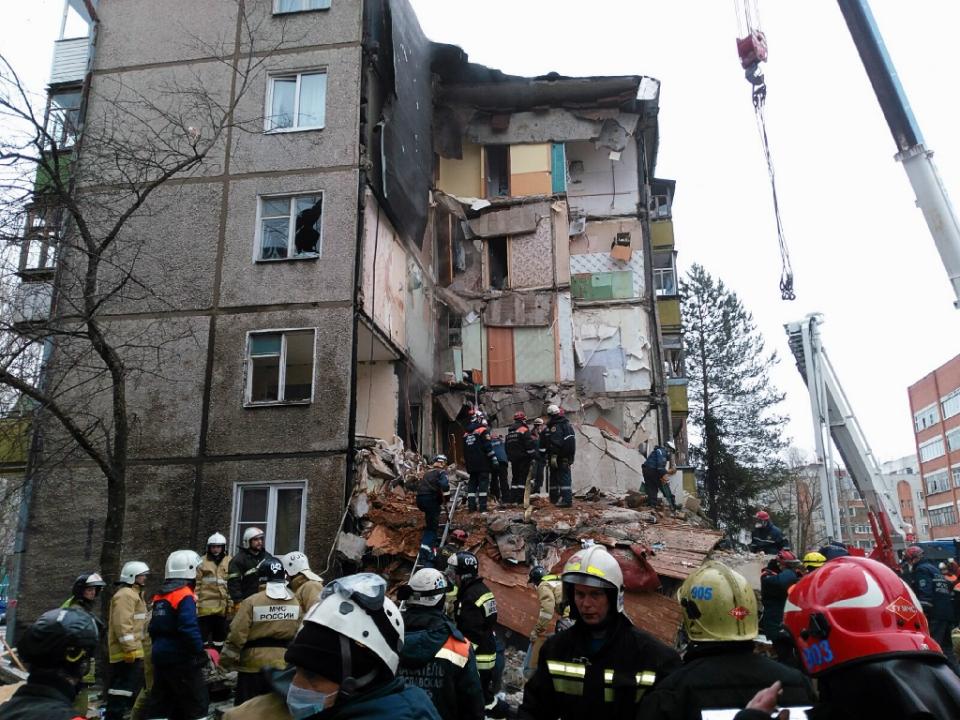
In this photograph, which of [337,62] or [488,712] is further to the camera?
[337,62]

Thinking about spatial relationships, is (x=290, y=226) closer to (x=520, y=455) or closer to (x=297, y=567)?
(x=520, y=455)

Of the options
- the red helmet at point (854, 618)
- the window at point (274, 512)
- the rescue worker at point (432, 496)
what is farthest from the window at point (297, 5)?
the red helmet at point (854, 618)

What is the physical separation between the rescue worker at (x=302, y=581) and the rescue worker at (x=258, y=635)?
1.66ft

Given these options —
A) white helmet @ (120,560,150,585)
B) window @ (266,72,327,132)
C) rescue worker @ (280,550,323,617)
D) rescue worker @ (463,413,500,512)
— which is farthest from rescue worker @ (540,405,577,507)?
window @ (266,72,327,132)

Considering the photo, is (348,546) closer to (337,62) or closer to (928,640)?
(337,62)

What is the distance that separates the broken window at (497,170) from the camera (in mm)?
Result: 22734

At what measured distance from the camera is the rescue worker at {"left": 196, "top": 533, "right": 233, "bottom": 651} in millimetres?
8922

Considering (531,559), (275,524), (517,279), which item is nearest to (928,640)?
(531,559)

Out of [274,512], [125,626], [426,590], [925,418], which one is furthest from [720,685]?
[925,418]

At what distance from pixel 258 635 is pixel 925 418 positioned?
6349 cm

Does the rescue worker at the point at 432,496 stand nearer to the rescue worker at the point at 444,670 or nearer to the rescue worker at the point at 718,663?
the rescue worker at the point at 444,670

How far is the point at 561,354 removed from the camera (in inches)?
808

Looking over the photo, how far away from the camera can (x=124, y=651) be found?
24.6 ft

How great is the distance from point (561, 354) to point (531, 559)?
32.1 feet
